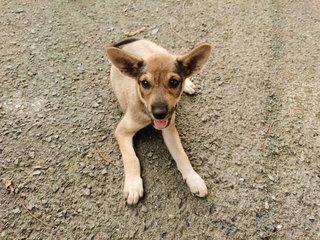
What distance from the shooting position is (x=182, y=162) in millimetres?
3822

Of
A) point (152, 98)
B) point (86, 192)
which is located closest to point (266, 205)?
point (152, 98)

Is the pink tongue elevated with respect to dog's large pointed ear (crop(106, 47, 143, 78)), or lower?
lower

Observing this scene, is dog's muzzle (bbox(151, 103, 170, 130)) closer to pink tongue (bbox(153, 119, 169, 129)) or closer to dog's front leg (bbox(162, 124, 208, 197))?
pink tongue (bbox(153, 119, 169, 129))

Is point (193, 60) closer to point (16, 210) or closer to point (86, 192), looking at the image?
point (86, 192)

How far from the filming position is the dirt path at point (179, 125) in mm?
3596

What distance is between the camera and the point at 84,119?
4.39 m

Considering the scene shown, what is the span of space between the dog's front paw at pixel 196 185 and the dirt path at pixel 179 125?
0.25 ft

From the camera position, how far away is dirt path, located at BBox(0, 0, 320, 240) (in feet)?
11.8

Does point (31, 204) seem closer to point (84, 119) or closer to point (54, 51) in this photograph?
point (84, 119)

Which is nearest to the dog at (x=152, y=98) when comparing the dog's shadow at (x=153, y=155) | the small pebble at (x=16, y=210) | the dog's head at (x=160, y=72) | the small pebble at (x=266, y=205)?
the dog's head at (x=160, y=72)

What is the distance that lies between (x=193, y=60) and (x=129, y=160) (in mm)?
1099

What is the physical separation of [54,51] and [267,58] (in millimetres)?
2649

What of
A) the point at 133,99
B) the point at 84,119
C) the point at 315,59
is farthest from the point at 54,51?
the point at 315,59

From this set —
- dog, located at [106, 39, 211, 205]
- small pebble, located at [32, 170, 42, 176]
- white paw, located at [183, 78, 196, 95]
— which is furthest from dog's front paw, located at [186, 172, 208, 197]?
small pebble, located at [32, 170, 42, 176]
